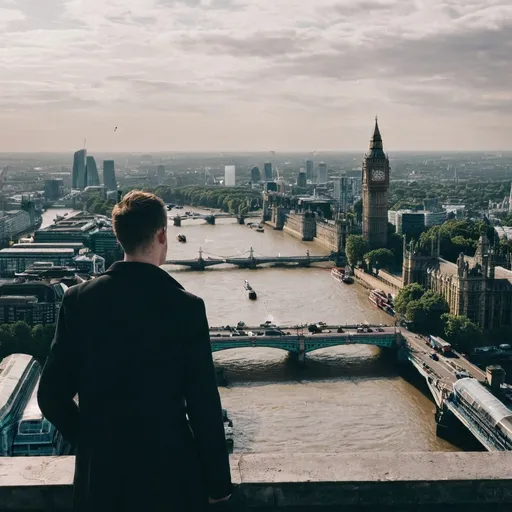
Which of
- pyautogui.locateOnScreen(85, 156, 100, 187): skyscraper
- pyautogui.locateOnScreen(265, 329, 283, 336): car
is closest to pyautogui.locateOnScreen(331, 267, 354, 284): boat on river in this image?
pyautogui.locateOnScreen(265, 329, 283, 336): car

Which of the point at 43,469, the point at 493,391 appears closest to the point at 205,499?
the point at 43,469

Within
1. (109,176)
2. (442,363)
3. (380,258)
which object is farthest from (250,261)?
(109,176)

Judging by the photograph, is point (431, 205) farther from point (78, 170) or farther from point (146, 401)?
point (146, 401)

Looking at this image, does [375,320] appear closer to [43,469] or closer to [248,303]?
[248,303]

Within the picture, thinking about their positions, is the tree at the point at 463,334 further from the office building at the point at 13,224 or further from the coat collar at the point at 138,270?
the office building at the point at 13,224

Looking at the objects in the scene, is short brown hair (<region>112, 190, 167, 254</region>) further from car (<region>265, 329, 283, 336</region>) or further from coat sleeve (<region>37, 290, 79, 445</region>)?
car (<region>265, 329, 283, 336</region>)

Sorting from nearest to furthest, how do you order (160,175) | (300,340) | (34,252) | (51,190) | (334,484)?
1. (334,484)
2. (300,340)
3. (34,252)
4. (51,190)
5. (160,175)

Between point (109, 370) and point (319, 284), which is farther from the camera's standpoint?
point (319, 284)
